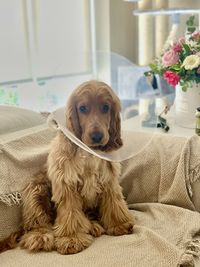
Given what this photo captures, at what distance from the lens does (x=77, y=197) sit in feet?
4.24

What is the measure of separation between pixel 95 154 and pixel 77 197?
189mm

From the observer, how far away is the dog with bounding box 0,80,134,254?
1.22 meters

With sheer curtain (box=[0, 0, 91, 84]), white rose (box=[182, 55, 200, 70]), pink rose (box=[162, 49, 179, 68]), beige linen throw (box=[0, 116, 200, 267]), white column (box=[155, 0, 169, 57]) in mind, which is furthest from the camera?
white column (box=[155, 0, 169, 57])

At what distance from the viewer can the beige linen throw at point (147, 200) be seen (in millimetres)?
1165

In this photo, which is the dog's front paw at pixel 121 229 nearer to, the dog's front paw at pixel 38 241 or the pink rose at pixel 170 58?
the dog's front paw at pixel 38 241

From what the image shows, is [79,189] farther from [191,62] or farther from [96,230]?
[191,62]

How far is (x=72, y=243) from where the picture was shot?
1.22 m

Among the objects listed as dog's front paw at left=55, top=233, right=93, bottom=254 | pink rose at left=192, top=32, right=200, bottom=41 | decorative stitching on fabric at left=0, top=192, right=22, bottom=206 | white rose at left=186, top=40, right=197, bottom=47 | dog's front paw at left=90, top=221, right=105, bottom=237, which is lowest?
dog's front paw at left=90, top=221, right=105, bottom=237

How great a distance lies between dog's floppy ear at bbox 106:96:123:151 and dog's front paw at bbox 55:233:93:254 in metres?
0.32

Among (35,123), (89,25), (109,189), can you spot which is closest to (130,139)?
(109,189)

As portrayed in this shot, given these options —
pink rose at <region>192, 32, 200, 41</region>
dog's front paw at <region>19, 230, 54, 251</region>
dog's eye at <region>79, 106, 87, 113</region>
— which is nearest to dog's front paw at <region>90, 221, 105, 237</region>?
dog's front paw at <region>19, 230, 54, 251</region>

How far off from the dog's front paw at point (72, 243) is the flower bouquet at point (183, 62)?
34.8 inches

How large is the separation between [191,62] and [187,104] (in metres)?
0.23

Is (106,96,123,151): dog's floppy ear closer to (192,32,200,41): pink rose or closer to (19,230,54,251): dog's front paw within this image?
(19,230,54,251): dog's front paw
